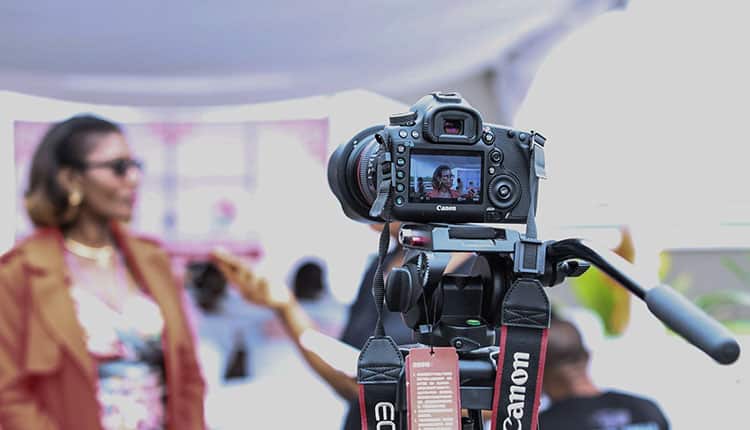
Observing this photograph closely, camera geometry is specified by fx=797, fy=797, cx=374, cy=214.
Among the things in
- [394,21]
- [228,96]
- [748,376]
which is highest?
[394,21]

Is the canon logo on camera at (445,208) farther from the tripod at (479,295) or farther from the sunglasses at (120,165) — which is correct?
the sunglasses at (120,165)

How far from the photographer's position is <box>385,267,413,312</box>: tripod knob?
951 millimetres

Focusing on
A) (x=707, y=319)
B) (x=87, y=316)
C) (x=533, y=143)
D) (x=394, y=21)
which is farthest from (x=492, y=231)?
(x=87, y=316)

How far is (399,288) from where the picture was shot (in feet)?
3.12

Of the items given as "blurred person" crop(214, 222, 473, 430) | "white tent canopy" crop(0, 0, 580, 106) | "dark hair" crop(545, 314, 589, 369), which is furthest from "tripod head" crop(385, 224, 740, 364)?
"dark hair" crop(545, 314, 589, 369)

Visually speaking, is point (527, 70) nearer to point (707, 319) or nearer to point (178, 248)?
point (178, 248)

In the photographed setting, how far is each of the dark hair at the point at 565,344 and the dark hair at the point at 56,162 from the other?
1552mm

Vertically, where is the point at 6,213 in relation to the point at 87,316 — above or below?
above

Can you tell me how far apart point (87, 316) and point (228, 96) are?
74 cm

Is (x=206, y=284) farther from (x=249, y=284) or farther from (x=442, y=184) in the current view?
(x=442, y=184)

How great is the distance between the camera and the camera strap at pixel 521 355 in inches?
37.1

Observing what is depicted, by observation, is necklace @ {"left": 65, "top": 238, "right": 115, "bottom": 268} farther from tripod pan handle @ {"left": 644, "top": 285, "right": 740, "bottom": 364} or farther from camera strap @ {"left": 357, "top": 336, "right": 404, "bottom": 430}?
tripod pan handle @ {"left": 644, "top": 285, "right": 740, "bottom": 364}

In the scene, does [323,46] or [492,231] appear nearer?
[492,231]

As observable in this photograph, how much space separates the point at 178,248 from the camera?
233 centimetres
